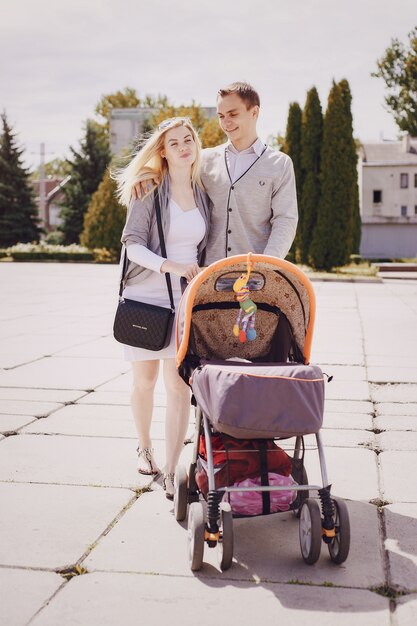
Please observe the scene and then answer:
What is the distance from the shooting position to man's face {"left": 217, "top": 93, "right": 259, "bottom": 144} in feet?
12.7

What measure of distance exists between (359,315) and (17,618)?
10.8 metres

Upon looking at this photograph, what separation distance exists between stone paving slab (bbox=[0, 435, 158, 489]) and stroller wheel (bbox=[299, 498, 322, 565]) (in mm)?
1137

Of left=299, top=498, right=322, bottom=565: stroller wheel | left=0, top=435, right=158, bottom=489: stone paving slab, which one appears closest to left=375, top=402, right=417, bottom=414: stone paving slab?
left=0, top=435, right=158, bottom=489: stone paving slab

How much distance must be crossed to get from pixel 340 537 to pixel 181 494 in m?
0.78

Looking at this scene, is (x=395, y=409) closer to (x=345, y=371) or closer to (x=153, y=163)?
(x=345, y=371)

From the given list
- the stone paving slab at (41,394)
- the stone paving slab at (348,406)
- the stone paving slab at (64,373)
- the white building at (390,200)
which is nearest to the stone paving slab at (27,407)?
the stone paving slab at (41,394)

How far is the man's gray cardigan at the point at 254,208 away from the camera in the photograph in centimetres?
397

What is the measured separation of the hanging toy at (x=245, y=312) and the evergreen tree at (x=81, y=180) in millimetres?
43285

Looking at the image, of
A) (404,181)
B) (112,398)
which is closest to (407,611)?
(112,398)

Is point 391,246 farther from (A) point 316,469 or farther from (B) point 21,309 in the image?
(A) point 316,469

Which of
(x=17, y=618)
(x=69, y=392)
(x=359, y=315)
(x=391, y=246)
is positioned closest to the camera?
(x=17, y=618)

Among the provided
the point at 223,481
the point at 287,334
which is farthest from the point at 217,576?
the point at 287,334

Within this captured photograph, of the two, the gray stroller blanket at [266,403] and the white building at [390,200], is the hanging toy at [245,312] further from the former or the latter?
the white building at [390,200]

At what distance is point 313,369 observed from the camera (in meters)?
3.10
